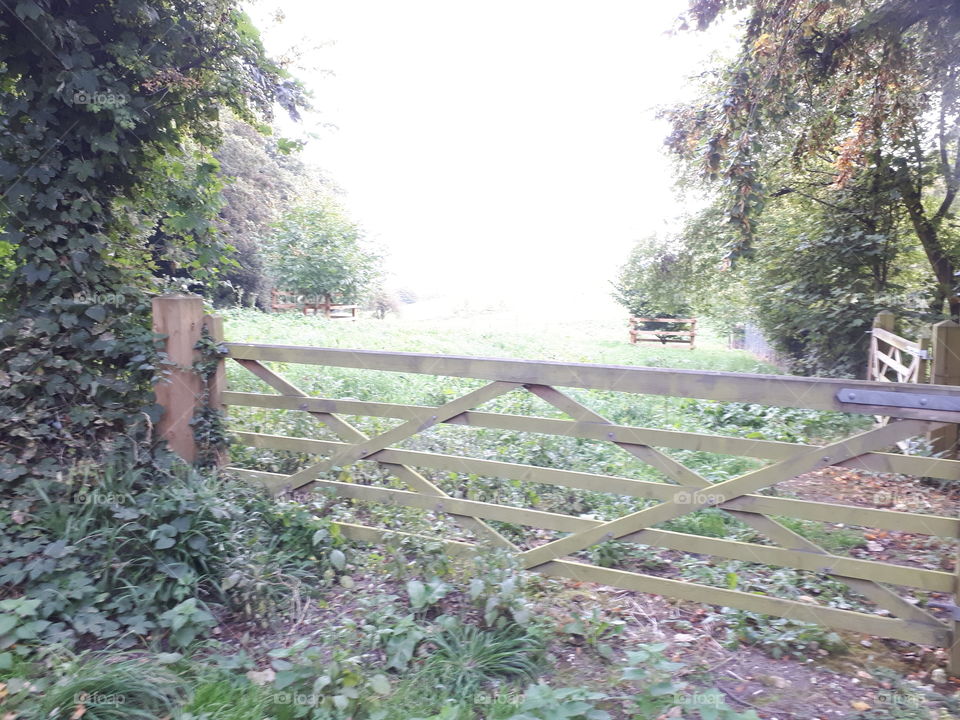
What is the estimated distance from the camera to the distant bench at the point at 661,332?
23750mm

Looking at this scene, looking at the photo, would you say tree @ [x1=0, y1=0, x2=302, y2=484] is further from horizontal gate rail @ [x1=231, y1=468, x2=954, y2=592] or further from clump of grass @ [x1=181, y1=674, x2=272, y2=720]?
clump of grass @ [x1=181, y1=674, x2=272, y2=720]

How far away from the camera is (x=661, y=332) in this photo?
23.8 metres

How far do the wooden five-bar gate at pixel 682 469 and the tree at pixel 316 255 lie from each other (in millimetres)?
19444

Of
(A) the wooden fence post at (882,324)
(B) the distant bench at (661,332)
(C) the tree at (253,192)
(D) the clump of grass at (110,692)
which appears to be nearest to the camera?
(D) the clump of grass at (110,692)

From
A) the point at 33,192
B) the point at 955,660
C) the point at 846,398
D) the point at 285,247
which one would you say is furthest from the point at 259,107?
the point at 285,247

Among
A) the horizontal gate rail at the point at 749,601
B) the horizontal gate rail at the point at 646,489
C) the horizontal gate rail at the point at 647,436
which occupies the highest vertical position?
the horizontal gate rail at the point at 647,436

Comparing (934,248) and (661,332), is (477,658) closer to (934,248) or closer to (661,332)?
(934,248)

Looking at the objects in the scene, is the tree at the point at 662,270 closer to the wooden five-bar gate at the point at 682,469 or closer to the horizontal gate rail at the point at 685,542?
the wooden five-bar gate at the point at 682,469

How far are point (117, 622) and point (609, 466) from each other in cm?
358

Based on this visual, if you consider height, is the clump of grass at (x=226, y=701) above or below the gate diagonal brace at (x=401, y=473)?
below

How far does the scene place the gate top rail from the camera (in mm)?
2738

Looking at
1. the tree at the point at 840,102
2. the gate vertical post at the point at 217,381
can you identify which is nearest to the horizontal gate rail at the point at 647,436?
the gate vertical post at the point at 217,381

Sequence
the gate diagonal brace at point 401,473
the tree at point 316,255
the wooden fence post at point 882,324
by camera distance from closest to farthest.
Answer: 1. the gate diagonal brace at point 401,473
2. the wooden fence post at point 882,324
3. the tree at point 316,255

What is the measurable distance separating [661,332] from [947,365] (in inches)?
722
